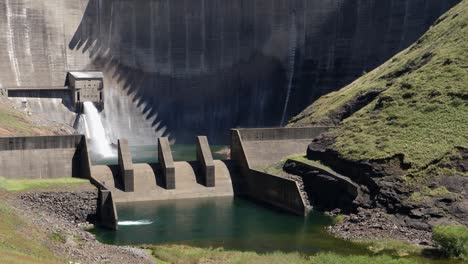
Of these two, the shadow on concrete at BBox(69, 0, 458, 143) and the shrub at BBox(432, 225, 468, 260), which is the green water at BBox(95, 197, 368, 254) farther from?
the shadow on concrete at BBox(69, 0, 458, 143)

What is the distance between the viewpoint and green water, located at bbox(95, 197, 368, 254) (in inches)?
1448

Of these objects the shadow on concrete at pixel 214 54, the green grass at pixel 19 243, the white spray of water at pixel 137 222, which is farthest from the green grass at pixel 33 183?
the shadow on concrete at pixel 214 54

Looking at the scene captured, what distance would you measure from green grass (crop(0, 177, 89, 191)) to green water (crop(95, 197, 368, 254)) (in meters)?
3.91

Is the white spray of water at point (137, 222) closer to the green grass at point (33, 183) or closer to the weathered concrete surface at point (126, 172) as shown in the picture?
the green grass at point (33, 183)

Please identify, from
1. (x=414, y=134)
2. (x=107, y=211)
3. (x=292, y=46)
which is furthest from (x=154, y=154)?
(x=414, y=134)

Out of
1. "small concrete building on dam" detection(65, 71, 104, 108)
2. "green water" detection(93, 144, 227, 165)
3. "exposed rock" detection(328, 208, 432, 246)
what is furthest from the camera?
"small concrete building on dam" detection(65, 71, 104, 108)

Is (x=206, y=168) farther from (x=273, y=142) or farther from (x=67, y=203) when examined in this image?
(x=67, y=203)

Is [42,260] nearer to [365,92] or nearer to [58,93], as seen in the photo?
[365,92]

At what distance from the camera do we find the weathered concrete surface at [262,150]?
49081 millimetres

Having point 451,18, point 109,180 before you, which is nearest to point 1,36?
point 109,180

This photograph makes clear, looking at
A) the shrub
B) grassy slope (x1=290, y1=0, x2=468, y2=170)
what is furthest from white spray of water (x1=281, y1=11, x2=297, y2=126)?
the shrub

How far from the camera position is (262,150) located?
176 ft

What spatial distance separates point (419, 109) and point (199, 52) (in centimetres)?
4645

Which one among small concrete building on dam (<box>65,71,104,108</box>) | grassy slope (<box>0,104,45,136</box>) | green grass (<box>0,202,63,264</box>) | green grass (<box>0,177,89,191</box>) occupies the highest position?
small concrete building on dam (<box>65,71,104,108</box>)
